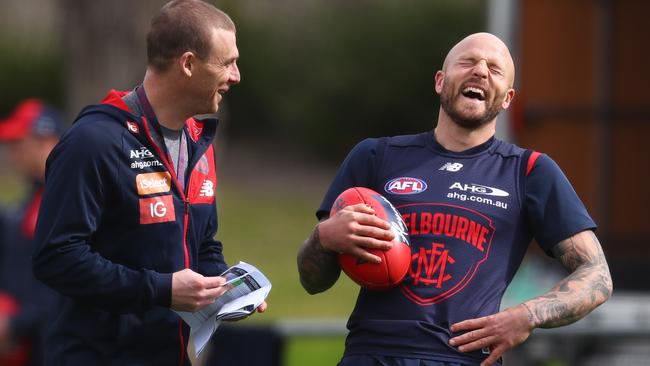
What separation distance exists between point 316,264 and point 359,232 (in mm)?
323

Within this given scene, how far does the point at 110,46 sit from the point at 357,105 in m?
10.2

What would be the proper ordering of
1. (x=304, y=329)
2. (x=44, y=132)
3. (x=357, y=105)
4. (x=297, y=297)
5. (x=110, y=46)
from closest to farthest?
(x=44, y=132) → (x=304, y=329) → (x=110, y=46) → (x=297, y=297) → (x=357, y=105)

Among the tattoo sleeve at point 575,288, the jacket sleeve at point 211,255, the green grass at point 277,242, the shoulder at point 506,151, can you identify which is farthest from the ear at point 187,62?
the green grass at point 277,242

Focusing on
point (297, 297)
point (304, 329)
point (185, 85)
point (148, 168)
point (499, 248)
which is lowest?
point (297, 297)

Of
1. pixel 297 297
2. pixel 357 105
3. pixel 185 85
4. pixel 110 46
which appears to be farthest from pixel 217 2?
pixel 185 85

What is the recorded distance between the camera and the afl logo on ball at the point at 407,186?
15.0ft

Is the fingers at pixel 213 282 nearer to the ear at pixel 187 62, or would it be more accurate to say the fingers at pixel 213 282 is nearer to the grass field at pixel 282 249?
the ear at pixel 187 62

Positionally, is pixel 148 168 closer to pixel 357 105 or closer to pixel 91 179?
pixel 91 179

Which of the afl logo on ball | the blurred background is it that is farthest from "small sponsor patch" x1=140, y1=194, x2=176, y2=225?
the blurred background

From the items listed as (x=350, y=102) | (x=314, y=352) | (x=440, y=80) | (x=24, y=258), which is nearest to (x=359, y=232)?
(x=440, y=80)

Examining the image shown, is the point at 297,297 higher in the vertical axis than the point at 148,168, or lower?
lower

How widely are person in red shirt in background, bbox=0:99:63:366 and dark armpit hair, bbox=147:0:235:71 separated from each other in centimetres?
277

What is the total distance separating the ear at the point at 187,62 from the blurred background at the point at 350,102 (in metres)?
3.73

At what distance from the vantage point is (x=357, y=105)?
63.8 feet
